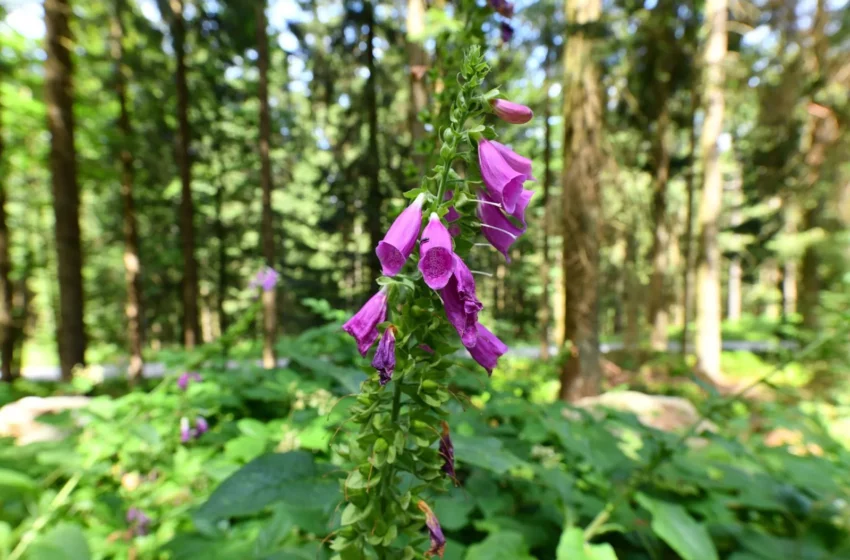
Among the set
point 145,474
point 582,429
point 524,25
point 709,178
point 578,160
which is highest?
point 524,25

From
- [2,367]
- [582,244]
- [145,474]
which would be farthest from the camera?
[2,367]

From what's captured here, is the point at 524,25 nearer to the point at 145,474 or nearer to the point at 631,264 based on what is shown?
the point at 631,264

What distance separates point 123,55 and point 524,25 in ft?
36.8

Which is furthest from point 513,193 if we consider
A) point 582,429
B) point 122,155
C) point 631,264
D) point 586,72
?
point 631,264

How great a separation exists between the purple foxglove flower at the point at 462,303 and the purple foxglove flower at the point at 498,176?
0.58ft

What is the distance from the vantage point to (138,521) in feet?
7.32

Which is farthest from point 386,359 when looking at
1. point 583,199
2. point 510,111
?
point 583,199

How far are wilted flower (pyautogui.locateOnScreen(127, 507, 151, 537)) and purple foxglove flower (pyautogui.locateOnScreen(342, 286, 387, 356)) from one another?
1983 millimetres

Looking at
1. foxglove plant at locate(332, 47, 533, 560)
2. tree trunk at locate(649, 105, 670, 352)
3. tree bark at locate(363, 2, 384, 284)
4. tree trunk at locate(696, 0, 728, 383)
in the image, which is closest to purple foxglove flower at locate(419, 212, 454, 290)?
foxglove plant at locate(332, 47, 533, 560)

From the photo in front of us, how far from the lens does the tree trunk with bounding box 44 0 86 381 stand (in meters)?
7.86

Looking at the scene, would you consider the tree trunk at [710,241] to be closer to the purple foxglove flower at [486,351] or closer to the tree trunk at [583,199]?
the tree trunk at [583,199]

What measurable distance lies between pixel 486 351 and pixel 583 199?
6.51 m

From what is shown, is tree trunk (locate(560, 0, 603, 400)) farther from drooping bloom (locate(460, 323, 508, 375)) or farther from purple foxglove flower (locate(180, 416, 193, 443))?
drooping bloom (locate(460, 323, 508, 375))

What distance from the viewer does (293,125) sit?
58.6ft
